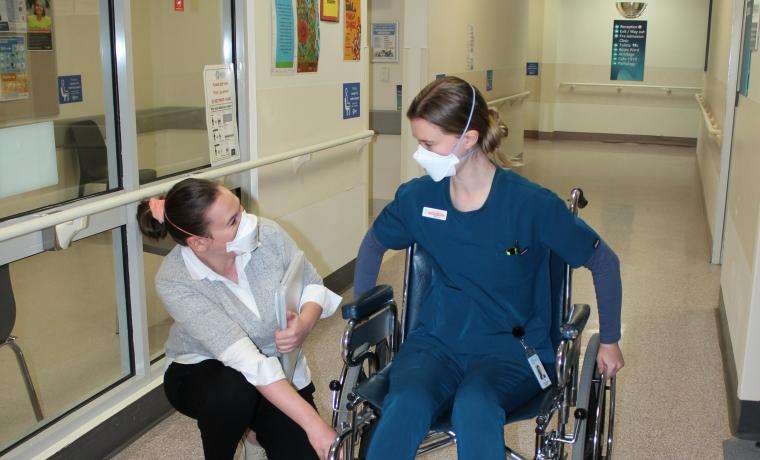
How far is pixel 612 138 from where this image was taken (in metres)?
11.3

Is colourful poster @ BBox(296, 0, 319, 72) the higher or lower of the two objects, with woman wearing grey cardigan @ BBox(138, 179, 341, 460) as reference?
higher

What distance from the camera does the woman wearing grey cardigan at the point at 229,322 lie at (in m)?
1.82

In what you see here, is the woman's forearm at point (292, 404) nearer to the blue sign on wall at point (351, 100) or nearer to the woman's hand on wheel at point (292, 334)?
the woman's hand on wheel at point (292, 334)

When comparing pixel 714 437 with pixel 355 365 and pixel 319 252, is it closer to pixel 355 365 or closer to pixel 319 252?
pixel 355 365

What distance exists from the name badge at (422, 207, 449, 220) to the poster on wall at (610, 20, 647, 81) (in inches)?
388

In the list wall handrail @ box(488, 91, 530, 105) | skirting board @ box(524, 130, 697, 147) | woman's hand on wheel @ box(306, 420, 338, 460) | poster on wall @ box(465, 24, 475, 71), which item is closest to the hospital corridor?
woman's hand on wheel @ box(306, 420, 338, 460)

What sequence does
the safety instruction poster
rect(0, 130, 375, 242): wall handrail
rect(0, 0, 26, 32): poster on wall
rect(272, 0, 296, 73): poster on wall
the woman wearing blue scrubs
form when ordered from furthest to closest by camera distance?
rect(272, 0, 296, 73): poster on wall, the safety instruction poster, rect(0, 0, 26, 32): poster on wall, rect(0, 130, 375, 242): wall handrail, the woman wearing blue scrubs

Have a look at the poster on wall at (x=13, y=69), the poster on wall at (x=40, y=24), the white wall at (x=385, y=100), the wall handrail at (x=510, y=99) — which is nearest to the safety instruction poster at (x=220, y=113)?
the poster on wall at (x=40, y=24)

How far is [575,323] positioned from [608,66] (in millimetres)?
10012

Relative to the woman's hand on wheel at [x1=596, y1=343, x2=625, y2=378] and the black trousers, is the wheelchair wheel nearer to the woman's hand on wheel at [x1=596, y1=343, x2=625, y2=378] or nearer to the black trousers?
the woman's hand on wheel at [x1=596, y1=343, x2=625, y2=378]

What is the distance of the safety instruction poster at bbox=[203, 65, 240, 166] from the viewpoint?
3047 mm

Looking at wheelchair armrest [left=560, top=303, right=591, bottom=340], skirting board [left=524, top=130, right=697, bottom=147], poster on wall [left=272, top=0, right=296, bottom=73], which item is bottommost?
skirting board [left=524, top=130, right=697, bottom=147]

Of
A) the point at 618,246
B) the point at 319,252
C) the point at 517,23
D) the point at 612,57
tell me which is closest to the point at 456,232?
the point at 319,252

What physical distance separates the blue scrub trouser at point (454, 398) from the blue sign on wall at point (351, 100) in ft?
7.71
